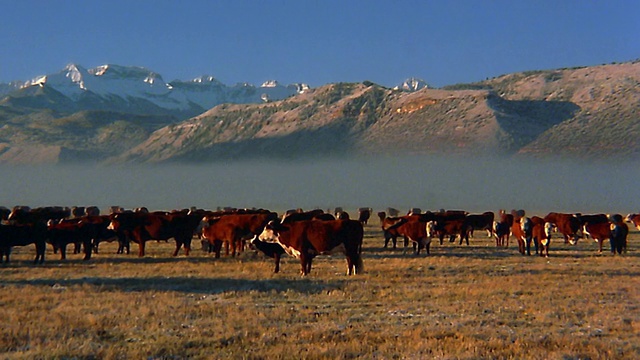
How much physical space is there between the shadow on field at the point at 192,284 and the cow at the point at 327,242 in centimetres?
187

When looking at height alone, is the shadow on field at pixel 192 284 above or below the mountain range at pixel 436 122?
below

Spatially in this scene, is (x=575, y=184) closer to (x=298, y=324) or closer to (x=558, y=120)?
(x=558, y=120)

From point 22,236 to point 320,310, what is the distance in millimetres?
13650

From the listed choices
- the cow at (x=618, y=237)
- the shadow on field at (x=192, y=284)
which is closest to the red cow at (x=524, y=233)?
the cow at (x=618, y=237)

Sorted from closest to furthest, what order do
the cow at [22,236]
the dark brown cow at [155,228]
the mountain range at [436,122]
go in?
1. the cow at [22,236]
2. the dark brown cow at [155,228]
3. the mountain range at [436,122]

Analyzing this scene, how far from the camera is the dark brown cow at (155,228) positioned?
26250 mm

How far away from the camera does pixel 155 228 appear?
26328mm

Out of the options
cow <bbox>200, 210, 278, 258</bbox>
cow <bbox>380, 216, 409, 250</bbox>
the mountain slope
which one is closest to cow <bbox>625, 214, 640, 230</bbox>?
cow <bbox>380, 216, 409, 250</bbox>

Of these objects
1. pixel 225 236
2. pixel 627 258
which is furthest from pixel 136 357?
pixel 627 258

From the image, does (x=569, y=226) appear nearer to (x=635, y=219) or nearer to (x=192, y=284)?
(x=635, y=219)

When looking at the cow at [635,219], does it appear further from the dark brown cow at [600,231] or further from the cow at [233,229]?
the cow at [233,229]

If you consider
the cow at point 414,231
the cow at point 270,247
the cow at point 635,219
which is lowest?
the cow at point 270,247

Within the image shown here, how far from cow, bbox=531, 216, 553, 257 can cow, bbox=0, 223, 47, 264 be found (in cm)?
1905

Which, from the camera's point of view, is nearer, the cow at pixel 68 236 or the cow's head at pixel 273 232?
the cow's head at pixel 273 232
